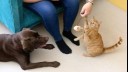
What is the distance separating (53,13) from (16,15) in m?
0.25

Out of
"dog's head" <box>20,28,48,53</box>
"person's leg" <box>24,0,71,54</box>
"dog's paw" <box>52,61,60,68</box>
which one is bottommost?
"dog's paw" <box>52,61,60,68</box>

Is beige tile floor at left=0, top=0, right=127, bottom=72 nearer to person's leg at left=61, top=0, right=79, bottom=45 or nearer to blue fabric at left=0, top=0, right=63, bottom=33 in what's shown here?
person's leg at left=61, top=0, right=79, bottom=45

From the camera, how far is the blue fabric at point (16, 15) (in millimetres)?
1684

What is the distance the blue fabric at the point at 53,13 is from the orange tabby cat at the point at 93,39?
0.51 ft

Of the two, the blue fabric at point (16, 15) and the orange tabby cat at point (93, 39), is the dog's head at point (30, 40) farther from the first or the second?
the orange tabby cat at point (93, 39)

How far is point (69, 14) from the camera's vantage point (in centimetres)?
186

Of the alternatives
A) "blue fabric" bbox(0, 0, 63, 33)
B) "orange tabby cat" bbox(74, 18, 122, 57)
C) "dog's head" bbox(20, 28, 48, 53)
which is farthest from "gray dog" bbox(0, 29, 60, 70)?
"orange tabby cat" bbox(74, 18, 122, 57)

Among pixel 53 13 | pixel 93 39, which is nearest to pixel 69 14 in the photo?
pixel 53 13

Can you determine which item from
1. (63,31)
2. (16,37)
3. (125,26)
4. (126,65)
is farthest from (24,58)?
(125,26)

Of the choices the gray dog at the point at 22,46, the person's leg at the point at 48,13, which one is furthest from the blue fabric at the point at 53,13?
the gray dog at the point at 22,46

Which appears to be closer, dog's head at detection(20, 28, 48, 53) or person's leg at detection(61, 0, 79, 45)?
dog's head at detection(20, 28, 48, 53)

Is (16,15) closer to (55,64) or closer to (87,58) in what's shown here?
(55,64)

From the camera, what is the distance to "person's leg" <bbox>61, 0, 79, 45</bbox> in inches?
72.1

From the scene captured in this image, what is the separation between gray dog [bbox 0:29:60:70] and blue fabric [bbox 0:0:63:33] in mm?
106
